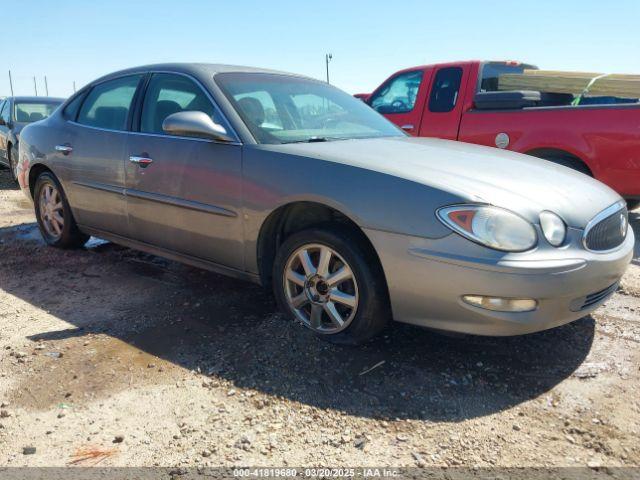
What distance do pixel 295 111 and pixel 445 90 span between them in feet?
11.0

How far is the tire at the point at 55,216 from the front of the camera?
15.7 feet

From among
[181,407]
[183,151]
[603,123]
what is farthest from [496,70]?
[181,407]

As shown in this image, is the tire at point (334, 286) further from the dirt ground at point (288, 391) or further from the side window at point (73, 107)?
the side window at point (73, 107)

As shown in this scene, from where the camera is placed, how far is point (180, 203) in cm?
357

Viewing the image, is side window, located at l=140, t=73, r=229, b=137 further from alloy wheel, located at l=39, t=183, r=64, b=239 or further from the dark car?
the dark car

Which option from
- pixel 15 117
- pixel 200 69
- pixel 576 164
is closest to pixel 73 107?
pixel 200 69

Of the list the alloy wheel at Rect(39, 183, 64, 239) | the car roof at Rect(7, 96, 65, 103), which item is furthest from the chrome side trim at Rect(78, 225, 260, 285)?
the car roof at Rect(7, 96, 65, 103)

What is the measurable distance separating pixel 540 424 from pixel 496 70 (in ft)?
17.2

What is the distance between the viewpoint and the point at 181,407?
252cm

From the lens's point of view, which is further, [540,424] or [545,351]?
[545,351]

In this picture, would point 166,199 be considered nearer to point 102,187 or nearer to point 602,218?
point 102,187

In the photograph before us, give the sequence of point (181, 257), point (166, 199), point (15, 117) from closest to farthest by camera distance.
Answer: point (166, 199) < point (181, 257) < point (15, 117)

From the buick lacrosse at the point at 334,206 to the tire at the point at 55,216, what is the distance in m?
0.28

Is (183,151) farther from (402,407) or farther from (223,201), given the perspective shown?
(402,407)
